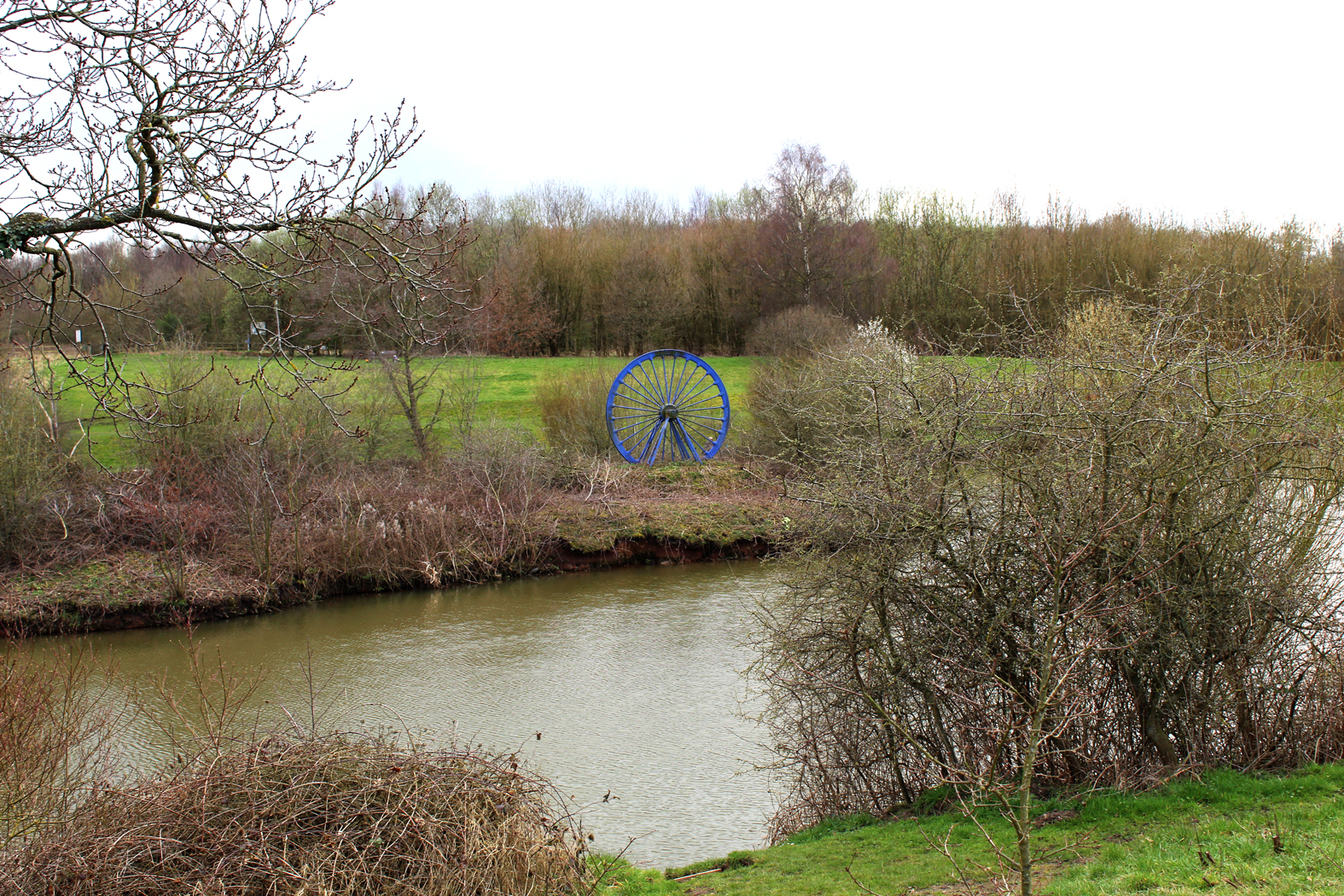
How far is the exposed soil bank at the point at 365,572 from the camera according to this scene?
1360 cm

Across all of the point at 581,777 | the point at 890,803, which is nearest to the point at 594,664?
the point at 581,777

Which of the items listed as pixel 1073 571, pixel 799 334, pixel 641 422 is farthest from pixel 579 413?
pixel 1073 571

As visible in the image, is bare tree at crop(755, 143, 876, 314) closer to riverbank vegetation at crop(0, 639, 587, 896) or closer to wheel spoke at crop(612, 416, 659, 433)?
Result: wheel spoke at crop(612, 416, 659, 433)

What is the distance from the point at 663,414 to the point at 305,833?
16.2 metres

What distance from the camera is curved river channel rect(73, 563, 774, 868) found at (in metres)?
7.72

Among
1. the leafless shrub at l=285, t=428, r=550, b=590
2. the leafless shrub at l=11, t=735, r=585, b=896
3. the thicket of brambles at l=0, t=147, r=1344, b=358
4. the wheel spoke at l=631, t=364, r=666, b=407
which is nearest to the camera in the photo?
the leafless shrub at l=11, t=735, r=585, b=896

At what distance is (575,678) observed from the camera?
10891 millimetres

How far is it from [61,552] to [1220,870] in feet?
50.0

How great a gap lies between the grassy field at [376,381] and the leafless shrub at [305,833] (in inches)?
342

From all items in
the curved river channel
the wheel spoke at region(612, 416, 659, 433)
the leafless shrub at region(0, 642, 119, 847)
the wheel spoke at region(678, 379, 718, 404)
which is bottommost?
the curved river channel

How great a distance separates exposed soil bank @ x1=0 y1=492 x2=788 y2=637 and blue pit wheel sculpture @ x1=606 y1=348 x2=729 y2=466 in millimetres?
1990

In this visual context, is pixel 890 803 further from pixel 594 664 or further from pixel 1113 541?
pixel 594 664

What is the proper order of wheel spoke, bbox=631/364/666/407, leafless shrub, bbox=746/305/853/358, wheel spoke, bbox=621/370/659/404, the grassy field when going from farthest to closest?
leafless shrub, bbox=746/305/853/358 < wheel spoke, bbox=631/364/666/407 < wheel spoke, bbox=621/370/659/404 < the grassy field

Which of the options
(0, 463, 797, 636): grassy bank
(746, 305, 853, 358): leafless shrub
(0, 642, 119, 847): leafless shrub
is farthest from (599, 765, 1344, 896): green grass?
(746, 305, 853, 358): leafless shrub
